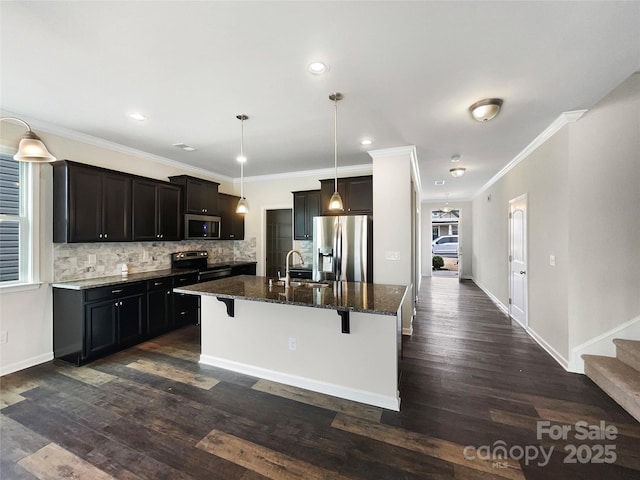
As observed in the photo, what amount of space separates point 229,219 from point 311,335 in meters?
3.72

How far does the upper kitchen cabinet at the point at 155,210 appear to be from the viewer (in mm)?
3916

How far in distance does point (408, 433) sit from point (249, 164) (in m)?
4.39

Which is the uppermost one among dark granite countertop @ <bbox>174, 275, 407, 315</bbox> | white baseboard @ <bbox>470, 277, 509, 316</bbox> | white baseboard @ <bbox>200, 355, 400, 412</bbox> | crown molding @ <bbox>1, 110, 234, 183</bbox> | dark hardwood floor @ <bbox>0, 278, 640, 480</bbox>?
crown molding @ <bbox>1, 110, 234, 183</bbox>

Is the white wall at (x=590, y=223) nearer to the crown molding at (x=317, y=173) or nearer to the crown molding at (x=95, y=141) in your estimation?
the crown molding at (x=317, y=173)

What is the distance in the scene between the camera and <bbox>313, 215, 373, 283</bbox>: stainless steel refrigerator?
4137 millimetres

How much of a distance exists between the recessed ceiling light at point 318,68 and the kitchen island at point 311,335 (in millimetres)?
1795

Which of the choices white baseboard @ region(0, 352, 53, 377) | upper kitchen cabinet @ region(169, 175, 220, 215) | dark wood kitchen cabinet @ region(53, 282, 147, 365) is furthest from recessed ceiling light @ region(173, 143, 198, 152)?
white baseboard @ region(0, 352, 53, 377)

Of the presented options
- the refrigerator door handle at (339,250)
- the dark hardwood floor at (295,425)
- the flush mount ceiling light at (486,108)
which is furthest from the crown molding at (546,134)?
the refrigerator door handle at (339,250)

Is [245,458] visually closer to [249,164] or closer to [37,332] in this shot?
[37,332]

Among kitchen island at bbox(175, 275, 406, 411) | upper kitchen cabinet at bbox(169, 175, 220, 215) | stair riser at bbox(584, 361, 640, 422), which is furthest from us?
upper kitchen cabinet at bbox(169, 175, 220, 215)

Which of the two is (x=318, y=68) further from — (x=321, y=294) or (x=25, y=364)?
(x=25, y=364)

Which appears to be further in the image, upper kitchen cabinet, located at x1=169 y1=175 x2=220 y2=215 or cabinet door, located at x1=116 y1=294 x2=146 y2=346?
upper kitchen cabinet, located at x1=169 y1=175 x2=220 y2=215

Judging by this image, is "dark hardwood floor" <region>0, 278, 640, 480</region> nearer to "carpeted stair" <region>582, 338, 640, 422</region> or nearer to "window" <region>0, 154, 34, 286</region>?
"carpeted stair" <region>582, 338, 640, 422</region>

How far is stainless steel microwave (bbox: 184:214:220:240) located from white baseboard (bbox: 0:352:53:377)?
7.30 feet
